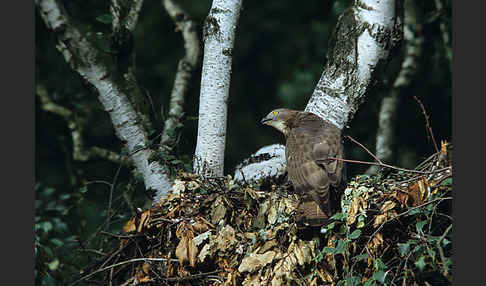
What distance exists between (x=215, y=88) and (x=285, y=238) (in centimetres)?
145

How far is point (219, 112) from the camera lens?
4.62 metres

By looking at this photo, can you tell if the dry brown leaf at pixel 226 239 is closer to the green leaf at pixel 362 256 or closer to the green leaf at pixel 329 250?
the green leaf at pixel 329 250

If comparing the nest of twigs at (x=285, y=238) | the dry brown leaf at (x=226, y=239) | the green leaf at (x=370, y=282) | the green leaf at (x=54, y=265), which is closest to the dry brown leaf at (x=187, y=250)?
the nest of twigs at (x=285, y=238)

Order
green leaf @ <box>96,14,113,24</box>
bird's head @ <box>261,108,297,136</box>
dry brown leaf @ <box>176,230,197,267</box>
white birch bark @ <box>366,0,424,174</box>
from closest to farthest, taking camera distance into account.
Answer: dry brown leaf @ <box>176,230,197,267</box>, green leaf @ <box>96,14,113,24</box>, bird's head @ <box>261,108,297,136</box>, white birch bark @ <box>366,0,424,174</box>

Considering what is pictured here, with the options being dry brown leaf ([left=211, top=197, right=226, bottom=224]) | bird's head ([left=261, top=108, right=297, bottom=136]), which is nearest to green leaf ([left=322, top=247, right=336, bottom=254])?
dry brown leaf ([left=211, top=197, right=226, bottom=224])

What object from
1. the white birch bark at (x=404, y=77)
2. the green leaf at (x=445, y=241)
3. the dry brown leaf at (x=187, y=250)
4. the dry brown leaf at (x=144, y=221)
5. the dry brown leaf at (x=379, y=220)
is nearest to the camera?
the green leaf at (x=445, y=241)

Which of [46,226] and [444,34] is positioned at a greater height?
[444,34]

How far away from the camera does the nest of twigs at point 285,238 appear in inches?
139

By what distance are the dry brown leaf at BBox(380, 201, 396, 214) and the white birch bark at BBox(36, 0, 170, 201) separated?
2.15 m

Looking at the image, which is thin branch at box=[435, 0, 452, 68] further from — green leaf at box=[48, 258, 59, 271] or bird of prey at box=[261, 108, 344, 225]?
green leaf at box=[48, 258, 59, 271]

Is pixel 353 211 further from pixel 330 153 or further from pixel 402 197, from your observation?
pixel 330 153

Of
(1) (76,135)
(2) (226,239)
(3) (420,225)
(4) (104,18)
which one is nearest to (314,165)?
(2) (226,239)

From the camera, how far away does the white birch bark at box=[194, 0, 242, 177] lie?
4.60m

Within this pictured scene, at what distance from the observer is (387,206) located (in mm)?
3613
